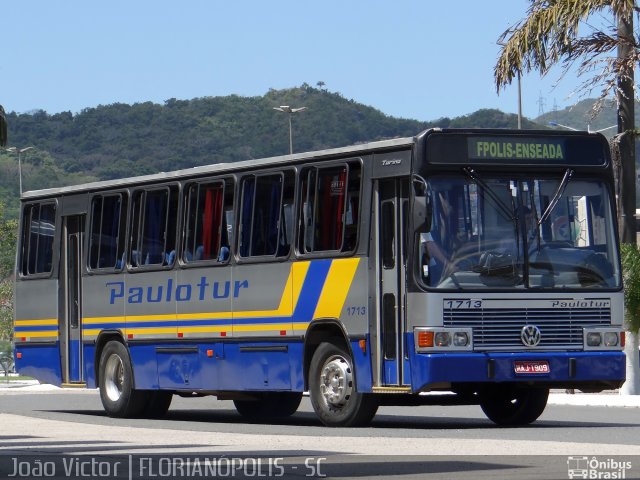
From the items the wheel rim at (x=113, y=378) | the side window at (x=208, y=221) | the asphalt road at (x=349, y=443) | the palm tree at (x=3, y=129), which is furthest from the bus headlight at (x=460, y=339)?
the wheel rim at (x=113, y=378)

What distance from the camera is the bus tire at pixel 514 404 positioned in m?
21.6

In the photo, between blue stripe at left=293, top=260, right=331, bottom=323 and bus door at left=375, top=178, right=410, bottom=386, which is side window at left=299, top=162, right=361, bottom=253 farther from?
bus door at left=375, top=178, right=410, bottom=386

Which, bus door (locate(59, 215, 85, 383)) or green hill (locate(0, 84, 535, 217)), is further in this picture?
green hill (locate(0, 84, 535, 217))

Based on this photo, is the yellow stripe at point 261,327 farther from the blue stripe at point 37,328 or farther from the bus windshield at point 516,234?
the blue stripe at point 37,328

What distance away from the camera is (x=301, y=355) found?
70.8ft

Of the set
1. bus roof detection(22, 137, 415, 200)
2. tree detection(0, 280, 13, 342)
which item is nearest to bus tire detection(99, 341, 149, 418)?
bus roof detection(22, 137, 415, 200)

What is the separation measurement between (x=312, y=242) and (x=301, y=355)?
4.53 feet

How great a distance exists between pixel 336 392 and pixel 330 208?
2.21 metres

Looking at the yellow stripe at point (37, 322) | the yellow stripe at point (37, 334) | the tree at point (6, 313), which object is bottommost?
the yellow stripe at point (37, 334)

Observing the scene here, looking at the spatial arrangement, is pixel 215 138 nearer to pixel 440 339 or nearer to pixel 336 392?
pixel 336 392

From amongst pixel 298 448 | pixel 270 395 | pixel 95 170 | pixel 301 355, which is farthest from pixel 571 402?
pixel 95 170

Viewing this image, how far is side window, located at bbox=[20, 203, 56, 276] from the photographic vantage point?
27078 mm

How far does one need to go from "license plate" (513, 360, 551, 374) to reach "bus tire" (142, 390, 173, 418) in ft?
22.8

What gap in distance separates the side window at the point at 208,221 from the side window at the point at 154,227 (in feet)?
1.25
